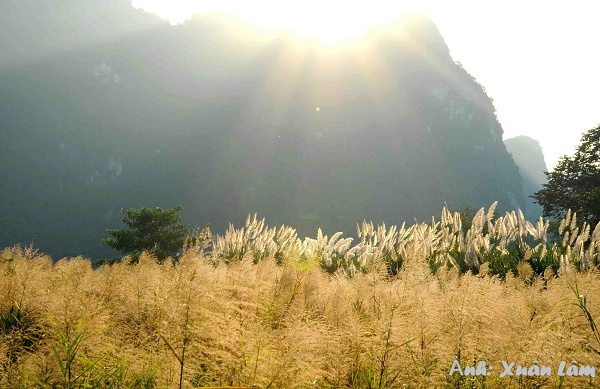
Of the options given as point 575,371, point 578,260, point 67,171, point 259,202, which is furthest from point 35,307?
point 67,171

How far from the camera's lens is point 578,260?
18.1ft

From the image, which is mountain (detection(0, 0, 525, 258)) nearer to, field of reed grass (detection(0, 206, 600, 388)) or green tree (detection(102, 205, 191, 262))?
green tree (detection(102, 205, 191, 262))

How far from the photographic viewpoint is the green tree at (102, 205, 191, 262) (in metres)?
22.7

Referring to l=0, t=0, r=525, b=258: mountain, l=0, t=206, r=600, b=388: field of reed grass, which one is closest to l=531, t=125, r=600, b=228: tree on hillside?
l=0, t=206, r=600, b=388: field of reed grass

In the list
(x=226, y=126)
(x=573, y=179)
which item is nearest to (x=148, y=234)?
(x=573, y=179)

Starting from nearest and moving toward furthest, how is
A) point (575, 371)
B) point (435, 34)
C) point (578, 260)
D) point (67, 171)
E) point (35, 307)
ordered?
point (575, 371)
point (35, 307)
point (578, 260)
point (67, 171)
point (435, 34)

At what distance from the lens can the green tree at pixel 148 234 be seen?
893 inches

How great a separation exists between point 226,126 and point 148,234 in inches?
5713

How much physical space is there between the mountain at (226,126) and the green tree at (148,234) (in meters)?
82.5

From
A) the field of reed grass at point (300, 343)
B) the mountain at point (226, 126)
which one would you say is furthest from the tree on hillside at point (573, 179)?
the mountain at point (226, 126)

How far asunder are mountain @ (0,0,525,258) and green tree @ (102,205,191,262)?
271ft

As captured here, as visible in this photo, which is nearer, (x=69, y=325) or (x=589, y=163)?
(x=69, y=325)

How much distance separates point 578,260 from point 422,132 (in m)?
180

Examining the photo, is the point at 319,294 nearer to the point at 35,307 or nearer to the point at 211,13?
the point at 35,307
